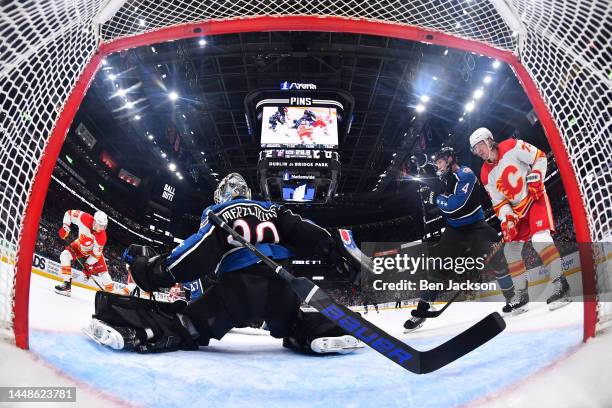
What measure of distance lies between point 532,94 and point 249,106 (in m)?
5.41

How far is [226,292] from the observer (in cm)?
158

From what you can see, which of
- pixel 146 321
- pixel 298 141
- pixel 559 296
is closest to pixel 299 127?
pixel 298 141

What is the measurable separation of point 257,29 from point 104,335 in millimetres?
1351

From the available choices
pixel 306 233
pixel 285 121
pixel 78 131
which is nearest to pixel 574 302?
pixel 306 233

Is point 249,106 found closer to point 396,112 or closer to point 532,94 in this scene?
point 396,112

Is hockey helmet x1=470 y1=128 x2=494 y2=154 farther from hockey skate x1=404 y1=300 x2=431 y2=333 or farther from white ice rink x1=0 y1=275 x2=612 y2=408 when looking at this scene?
white ice rink x1=0 y1=275 x2=612 y2=408

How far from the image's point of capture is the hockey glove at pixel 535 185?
6.95 feet

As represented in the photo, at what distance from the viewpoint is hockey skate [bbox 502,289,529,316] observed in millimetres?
2097

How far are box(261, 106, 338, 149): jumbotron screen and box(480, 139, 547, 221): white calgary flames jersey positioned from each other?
128 inches

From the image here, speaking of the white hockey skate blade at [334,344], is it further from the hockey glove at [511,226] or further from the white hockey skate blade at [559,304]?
the hockey glove at [511,226]

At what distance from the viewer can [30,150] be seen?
47.1 inches

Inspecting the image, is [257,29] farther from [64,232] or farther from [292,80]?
[292,80]
